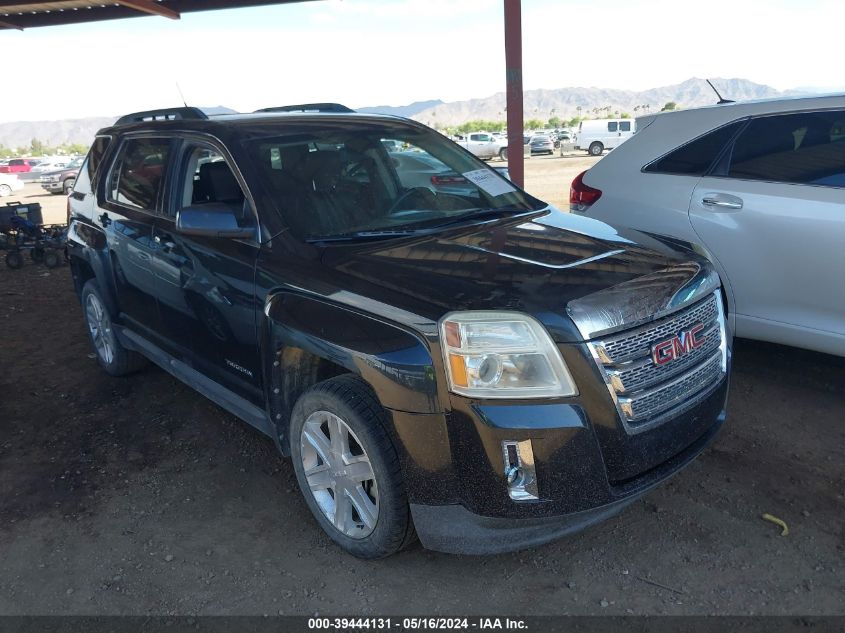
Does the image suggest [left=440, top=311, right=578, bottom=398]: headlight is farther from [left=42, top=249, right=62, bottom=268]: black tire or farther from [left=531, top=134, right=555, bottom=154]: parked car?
[left=531, top=134, right=555, bottom=154]: parked car

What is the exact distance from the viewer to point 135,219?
13.6 feet

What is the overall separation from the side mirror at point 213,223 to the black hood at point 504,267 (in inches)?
17.6

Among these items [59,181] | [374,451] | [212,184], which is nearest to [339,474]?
[374,451]

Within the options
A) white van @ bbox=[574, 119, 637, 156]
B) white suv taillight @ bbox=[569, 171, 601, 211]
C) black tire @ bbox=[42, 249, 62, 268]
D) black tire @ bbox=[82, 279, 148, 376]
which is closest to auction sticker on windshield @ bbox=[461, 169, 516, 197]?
white suv taillight @ bbox=[569, 171, 601, 211]

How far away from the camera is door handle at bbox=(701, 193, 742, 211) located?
421 cm

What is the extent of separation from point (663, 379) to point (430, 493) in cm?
95

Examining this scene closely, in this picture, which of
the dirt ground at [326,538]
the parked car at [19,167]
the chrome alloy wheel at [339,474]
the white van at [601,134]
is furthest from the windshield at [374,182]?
the white van at [601,134]

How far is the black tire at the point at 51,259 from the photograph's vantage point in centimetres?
994

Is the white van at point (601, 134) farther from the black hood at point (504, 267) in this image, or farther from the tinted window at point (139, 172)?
the black hood at point (504, 267)

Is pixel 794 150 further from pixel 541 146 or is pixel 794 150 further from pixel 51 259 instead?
pixel 541 146

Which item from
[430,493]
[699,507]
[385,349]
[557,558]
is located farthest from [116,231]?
[699,507]

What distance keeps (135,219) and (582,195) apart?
9.76ft

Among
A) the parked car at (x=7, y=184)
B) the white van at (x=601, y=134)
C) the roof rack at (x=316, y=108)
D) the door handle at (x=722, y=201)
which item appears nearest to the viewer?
the door handle at (x=722, y=201)

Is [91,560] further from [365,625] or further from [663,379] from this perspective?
[663,379]
